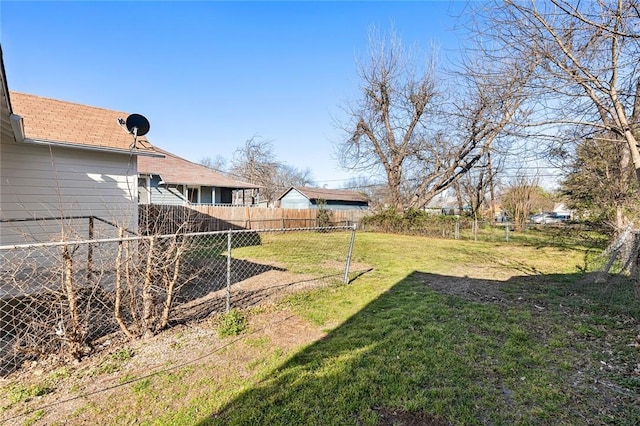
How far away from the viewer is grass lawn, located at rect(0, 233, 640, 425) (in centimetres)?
209

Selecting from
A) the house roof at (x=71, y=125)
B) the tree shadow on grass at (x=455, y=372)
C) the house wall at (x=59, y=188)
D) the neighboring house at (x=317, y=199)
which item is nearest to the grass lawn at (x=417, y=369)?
the tree shadow on grass at (x=455, y=372)

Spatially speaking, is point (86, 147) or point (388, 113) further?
point (388, 113)

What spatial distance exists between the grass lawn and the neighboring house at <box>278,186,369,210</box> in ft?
80.2

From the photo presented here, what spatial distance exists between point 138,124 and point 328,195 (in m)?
27.5

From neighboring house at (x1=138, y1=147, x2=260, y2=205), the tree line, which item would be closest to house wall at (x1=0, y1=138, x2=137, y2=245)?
the tree line

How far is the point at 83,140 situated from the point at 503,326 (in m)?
7.79

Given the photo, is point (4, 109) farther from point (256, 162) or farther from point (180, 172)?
point (256, 162)

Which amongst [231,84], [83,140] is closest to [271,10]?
[231,84]

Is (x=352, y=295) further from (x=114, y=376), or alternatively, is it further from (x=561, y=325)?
(x=114, y=376)

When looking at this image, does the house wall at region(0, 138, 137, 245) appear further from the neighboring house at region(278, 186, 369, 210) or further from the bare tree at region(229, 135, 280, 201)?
the bare tree at region(229, 135, 280, 201)

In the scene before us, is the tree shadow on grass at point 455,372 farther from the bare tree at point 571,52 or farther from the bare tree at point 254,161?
the bare tree at point 254,161

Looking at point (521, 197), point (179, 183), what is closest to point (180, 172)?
point (179, 183)

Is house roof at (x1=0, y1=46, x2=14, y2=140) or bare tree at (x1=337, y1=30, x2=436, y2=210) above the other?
bare tree at (x1=337, y1=30, x2=436, y2=210)

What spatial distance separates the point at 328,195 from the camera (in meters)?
33.2
